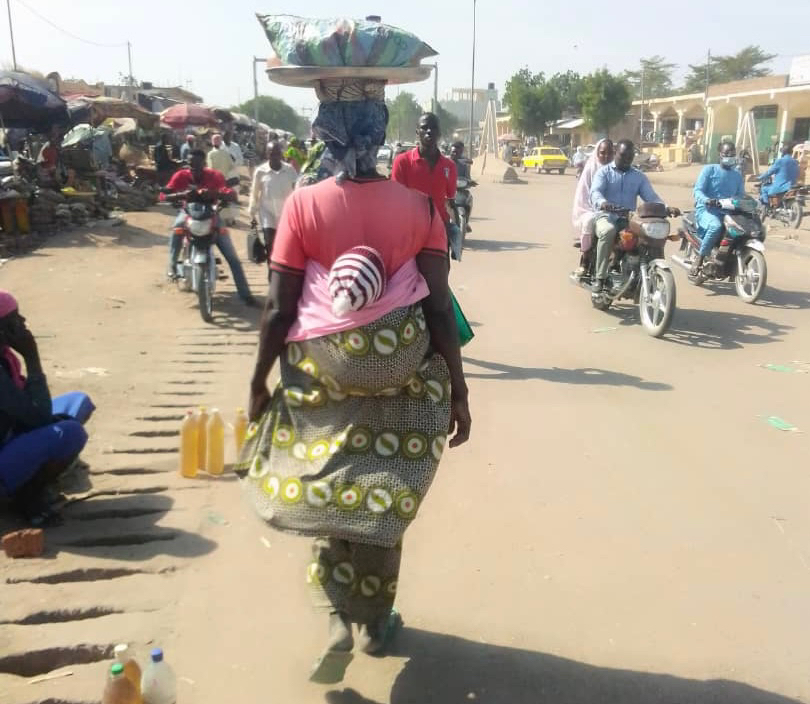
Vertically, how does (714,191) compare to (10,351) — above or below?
above

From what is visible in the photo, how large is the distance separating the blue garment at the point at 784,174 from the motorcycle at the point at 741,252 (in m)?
8.40

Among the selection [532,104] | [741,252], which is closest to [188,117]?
[741,252]

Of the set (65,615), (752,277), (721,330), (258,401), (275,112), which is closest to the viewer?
(258,401)

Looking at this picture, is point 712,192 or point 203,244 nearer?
point 203,244

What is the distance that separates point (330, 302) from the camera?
2395 millimetres

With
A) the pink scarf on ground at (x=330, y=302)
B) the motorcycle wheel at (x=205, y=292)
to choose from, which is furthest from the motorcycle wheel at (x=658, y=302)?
the pink scarf on ground at (x=330, y=302)

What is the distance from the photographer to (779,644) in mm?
2971

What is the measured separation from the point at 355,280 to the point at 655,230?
6161mm

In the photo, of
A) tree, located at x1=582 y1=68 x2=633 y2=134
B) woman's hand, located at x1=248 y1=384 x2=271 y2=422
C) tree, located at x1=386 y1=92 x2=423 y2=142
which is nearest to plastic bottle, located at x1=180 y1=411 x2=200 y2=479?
woman's hand, located at x1=248 y1=384 x2=271 y2=422

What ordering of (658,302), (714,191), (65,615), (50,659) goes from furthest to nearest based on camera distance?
(714,191)
(658,302)
(65,615)
(50,659)

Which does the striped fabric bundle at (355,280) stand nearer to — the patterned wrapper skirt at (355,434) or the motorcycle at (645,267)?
the patterned wrapper skirt at (355,434)

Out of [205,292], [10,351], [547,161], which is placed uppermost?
[547,161]

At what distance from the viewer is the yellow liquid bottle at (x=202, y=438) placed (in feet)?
14.8

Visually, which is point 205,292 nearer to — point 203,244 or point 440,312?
point 203,244
